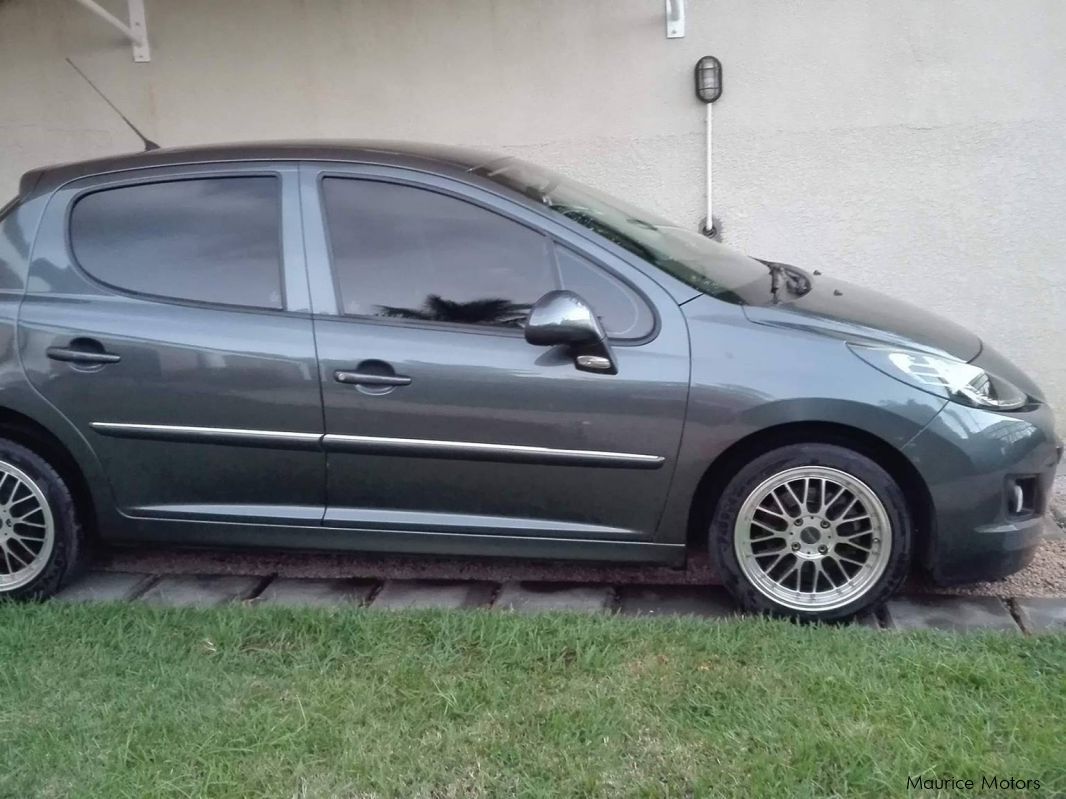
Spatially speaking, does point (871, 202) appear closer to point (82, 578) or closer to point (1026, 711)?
point (1026, 711)

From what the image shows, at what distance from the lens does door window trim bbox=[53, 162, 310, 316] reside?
13.5 ft

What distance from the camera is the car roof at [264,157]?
421cm

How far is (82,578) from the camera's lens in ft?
15.2

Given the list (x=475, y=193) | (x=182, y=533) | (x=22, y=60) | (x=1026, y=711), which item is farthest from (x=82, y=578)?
(x=22, y=60)

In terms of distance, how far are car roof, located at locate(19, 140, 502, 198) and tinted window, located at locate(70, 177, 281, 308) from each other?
3.9 inches

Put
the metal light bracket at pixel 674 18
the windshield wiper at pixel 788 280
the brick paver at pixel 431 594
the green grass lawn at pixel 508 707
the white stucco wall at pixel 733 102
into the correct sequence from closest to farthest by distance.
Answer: the green grass lawn at pixel 508 707, the brick paver at pixel 431 594, the windshield wiper at pixel 788 280, the white stucco wall at pixel 733 102, the metal light bracket at pixel 674 18

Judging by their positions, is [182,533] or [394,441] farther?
[182,533]

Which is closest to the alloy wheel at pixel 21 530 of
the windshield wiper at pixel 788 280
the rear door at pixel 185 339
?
the rear door at pixel 185 339

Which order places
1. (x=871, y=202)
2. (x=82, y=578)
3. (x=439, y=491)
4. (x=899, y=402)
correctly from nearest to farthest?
(x=899, y=402) < (x=439, y=491) < (x=82, y=578) < (x=871, y=202)

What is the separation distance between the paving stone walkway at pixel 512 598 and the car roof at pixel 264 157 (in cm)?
163

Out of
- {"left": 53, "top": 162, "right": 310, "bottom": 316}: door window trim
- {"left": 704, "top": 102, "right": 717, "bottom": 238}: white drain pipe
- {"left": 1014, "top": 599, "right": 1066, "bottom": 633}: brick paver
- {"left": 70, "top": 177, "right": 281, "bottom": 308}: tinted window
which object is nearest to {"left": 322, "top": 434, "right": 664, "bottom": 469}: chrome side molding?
{"left": 53, "top": 162, "right": 310, "bottom": 316}: door window trim

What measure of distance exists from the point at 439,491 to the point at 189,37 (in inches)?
170

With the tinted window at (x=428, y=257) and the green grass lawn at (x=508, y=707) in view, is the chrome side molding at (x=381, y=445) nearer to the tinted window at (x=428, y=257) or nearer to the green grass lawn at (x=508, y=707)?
the tinted window at (x=428, y=257)

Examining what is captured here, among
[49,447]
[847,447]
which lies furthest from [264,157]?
[847,447]
